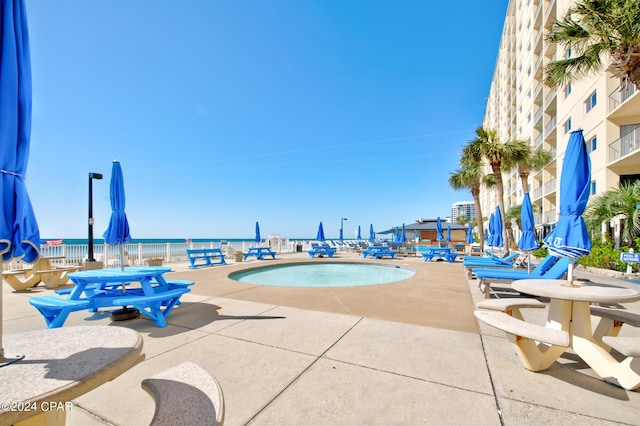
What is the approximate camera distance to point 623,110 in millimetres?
13578

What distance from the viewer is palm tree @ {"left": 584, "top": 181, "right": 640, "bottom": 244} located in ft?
32.4

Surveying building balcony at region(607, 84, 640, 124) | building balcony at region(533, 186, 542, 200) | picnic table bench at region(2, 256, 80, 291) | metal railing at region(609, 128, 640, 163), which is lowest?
picnic table bench at region(2, 256, 80, 291)

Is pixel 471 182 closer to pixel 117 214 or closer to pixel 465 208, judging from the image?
pixel 117 214

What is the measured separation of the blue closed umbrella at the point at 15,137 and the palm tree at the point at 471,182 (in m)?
20.5

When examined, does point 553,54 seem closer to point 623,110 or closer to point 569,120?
point 569,120

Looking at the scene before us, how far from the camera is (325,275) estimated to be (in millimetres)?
11156

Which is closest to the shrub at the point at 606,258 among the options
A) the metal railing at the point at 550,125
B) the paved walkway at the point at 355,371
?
the paved walkway at the point at 355,371

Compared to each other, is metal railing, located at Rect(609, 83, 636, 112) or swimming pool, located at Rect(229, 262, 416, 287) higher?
metal railing, located at Rect(609, 83, 636, 112)

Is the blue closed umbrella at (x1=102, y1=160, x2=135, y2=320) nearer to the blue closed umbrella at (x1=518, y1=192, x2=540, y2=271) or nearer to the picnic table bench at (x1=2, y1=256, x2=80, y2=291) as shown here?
the picnic table bench at (x1=2, y1=256, x2=80, y2=291)

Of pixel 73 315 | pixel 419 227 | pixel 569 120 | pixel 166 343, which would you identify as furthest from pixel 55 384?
pixel 419 227

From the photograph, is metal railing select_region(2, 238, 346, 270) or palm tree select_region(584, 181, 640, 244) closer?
palm tree select_region(584, 181, 640, 244)

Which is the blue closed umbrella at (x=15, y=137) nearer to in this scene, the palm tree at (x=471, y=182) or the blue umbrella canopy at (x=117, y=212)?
the blue umbrella canopy at (x=117, y=212)

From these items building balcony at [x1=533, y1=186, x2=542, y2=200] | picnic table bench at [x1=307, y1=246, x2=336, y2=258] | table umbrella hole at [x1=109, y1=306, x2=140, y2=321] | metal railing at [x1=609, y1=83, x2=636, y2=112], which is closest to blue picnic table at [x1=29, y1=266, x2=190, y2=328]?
table umbrella hole at [x1=109, y1=306, x2=140, y2=321]

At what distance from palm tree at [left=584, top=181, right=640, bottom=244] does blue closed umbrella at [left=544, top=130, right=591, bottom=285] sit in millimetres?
9629
